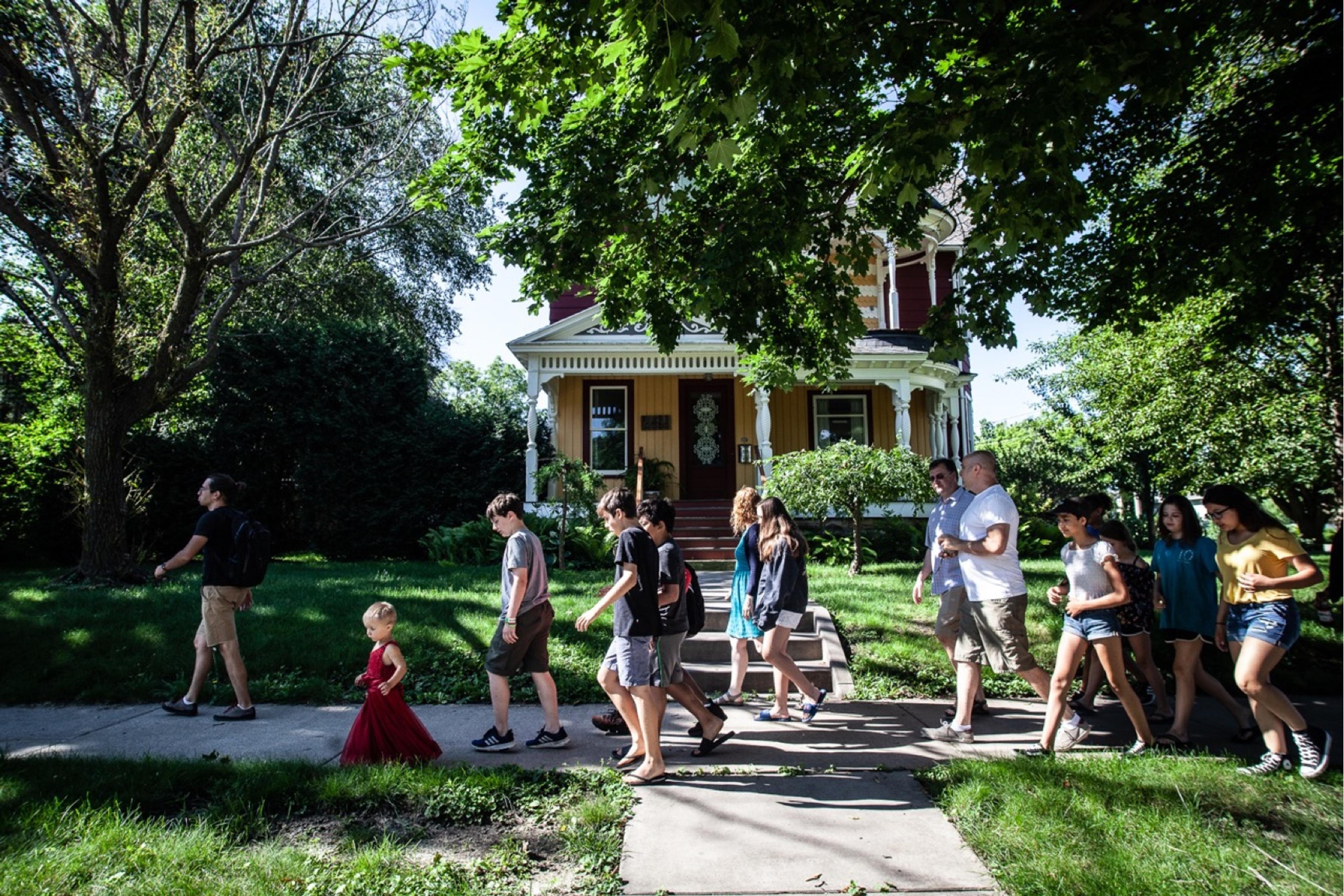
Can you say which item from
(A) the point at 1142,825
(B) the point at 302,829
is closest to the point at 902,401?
(A) the point at 1142,825

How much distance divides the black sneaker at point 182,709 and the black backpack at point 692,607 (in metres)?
3.86

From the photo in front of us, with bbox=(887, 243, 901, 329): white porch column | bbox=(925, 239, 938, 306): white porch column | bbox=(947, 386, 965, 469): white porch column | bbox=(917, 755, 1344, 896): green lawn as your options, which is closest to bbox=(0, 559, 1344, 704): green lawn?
bbox=(917, 755, 1344, 896): green lawn

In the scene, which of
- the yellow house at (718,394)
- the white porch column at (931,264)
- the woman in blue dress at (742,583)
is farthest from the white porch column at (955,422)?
the woman in blue dress at (742,583)

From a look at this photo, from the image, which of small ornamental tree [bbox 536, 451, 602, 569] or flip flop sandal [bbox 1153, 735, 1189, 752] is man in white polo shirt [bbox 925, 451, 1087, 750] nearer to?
flip flop sandal [bbox 1153, 735, 1189, 752]

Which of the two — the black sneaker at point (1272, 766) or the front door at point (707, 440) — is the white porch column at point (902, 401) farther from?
the black sneaker at point (1272, 766)

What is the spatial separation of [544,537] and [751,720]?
859 centimetres

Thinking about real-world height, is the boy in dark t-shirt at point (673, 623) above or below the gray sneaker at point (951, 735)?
above

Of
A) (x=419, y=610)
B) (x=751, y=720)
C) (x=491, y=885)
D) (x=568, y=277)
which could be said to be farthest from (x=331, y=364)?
(x=491, y=885)

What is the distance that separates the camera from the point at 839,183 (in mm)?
7785

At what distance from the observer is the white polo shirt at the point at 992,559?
5.12 m

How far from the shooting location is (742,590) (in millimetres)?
6383

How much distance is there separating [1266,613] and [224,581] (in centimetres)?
681

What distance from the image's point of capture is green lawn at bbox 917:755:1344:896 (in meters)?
3.22

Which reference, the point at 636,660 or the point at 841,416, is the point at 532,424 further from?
the point at 636,660
